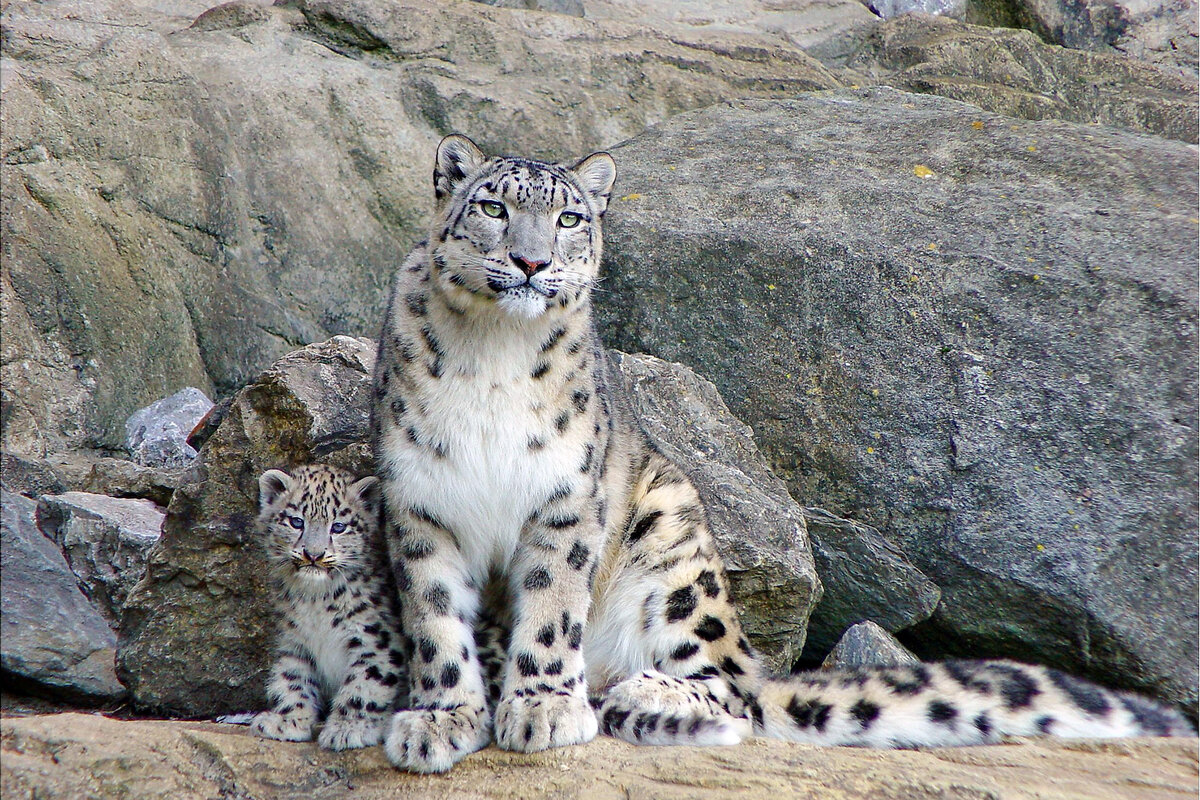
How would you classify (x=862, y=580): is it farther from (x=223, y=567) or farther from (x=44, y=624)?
(x=44, y=624)

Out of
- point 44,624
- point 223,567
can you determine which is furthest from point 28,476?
point 223,567

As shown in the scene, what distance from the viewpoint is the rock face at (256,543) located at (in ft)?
14.8

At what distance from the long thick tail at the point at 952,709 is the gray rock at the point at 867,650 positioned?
2.39 feet

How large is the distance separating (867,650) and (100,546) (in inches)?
138

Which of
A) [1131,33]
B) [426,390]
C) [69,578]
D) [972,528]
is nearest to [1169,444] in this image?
[972,528]

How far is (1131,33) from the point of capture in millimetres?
A: 11945

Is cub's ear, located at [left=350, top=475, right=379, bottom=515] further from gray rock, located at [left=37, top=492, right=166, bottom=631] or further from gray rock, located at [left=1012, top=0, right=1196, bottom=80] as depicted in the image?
gray rock, located at [left=1012, top=0, right=1196, bottom=80]

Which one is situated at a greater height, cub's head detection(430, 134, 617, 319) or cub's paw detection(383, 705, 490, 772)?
cub's head detection(430, 134, 617, 319)

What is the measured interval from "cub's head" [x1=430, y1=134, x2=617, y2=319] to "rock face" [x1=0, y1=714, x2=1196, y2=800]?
5.02ft

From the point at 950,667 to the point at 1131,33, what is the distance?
33.9ft

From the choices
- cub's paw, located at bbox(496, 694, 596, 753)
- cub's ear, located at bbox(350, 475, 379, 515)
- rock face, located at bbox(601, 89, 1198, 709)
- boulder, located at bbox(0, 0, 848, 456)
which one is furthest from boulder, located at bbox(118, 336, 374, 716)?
boulder, located at bbox(0, 0, 848, 456)

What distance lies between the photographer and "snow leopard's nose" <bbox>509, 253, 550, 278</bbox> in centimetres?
377

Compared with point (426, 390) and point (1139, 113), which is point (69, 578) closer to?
point (426, 390)

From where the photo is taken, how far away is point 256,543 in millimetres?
4574
